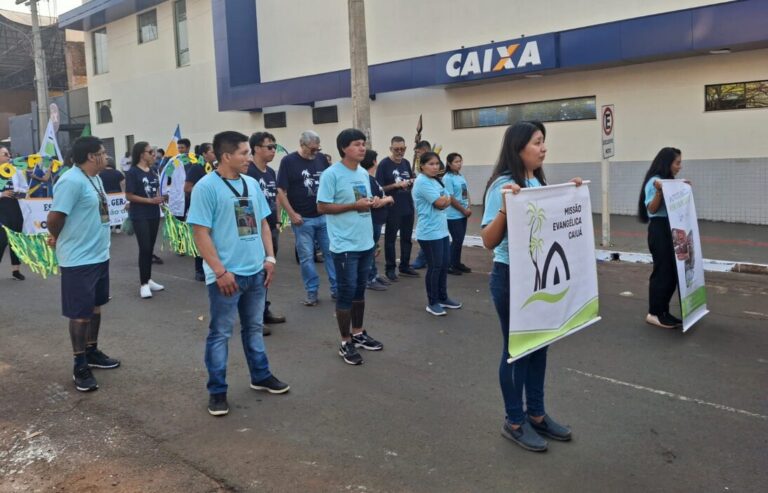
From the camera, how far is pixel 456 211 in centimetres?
897

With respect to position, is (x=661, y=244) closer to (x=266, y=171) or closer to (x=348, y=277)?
(x=348, y=277)

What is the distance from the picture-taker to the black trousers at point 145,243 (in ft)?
26.9

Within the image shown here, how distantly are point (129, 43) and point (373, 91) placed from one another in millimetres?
14853

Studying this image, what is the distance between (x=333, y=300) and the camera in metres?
7.71

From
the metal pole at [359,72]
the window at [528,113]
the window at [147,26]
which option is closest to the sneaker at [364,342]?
the metal pole at [359,72]

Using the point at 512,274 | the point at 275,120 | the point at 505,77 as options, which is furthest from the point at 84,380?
the point at 275,120

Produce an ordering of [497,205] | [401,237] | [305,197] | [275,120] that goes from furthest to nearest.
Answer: [275,120] < [401,237] < [305,197] < [497,205]

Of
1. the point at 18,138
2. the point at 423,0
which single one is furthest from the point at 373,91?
the point at 18,138

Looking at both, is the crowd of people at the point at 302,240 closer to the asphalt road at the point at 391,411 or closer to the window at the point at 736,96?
the asphalt road at the point at 391,411

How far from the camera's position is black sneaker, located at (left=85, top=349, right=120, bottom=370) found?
5.43 meters

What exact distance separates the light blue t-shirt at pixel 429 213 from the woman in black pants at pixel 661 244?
2042 millimetres

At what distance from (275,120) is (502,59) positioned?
942 centimetres

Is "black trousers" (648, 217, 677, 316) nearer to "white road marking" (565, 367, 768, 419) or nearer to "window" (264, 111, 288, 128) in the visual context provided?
"white road marking" (565, 367, 768, 419)

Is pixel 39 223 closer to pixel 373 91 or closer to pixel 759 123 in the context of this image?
pixel 373 91
